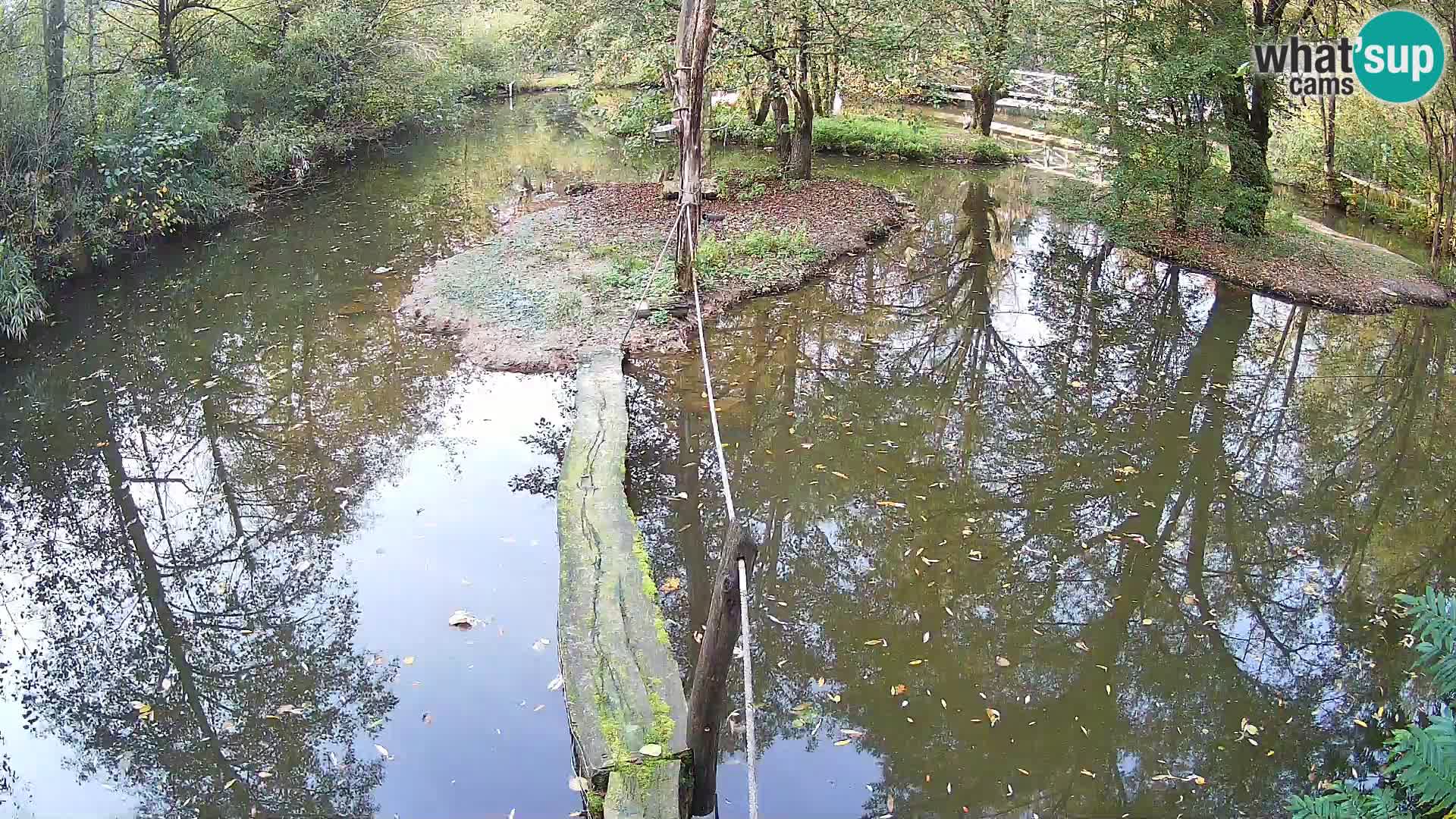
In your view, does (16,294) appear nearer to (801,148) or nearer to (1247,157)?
(801,148)

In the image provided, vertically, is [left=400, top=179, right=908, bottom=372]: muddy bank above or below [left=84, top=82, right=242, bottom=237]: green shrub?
below

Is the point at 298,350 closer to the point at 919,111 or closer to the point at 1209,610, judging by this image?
the point at 1209,610

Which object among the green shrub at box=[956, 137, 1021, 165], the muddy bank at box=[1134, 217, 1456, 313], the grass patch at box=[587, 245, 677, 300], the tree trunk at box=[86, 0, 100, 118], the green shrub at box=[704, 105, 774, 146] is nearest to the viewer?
the grass patch at box=[587, 245, 677, 300]

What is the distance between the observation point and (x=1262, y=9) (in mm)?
12383

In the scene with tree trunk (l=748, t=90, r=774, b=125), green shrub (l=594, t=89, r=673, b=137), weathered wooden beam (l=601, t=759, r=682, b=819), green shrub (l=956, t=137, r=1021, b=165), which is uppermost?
tree trunk (l=748, t=90, r=774, b=125)

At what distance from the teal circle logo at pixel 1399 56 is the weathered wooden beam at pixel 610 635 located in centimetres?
1175

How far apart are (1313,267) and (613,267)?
9.35m

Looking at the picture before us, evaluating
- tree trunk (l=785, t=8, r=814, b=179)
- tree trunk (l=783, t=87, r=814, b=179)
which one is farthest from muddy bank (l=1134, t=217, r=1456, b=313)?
tree trunk (l=783, t=87, r=814, b=179)

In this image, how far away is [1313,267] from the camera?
12.6 m

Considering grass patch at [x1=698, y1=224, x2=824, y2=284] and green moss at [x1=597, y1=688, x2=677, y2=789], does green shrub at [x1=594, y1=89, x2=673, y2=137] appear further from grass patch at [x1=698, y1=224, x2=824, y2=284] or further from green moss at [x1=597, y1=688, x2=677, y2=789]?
green moss at [x1=597, y1=688, x2=677, y2=789]

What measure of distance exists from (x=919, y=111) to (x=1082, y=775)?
25.5 m

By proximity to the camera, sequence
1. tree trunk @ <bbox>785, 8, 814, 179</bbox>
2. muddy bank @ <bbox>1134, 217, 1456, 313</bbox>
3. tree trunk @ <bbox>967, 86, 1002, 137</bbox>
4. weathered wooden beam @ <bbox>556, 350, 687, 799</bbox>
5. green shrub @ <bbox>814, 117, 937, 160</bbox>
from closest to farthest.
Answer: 1. weathered wooden beam @ <bbox>556, 350, 687, 799</bbox>
2. muddy bank @ <bbox>1134, 217, 1456, 313</bbox>
3. tree trunk @ <bbox>785, 8, 814, 179</bbox>
4. green shrub @ <bbox>814, 117, 937, 160</bbox>
5. tree trunk @ <bbox>967, 86, 1002, 137</bbox>

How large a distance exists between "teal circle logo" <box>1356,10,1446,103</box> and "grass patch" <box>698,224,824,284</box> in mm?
7964

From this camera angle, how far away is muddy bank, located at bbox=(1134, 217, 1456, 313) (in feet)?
38.6
